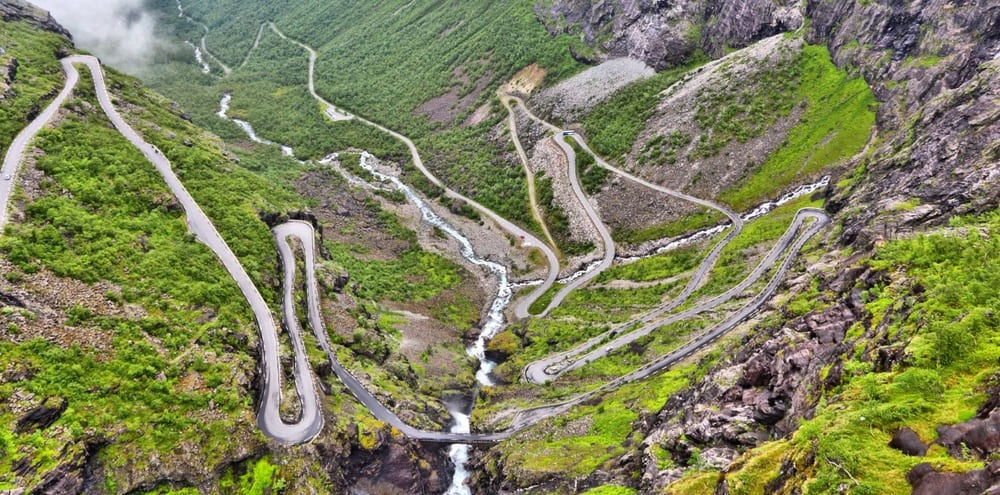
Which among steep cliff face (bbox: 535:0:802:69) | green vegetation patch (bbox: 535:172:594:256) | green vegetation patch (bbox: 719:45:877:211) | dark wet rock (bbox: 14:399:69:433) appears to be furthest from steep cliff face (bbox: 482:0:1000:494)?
green vegetation patch (bbox: 535:172:594:256)

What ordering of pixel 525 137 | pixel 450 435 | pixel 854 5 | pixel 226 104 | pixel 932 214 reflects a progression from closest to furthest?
1. pixel 932 214
2. pixel 450 435
3. pixel 854 5
4. pixel 525 137
5. pixel 226 104

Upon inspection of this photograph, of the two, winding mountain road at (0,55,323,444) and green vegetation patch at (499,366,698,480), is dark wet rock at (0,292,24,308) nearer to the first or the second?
winding mountain road at (0,55,323,444)

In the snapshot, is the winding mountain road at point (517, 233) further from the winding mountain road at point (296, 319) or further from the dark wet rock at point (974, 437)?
the dark wet rock at point (974, 437)

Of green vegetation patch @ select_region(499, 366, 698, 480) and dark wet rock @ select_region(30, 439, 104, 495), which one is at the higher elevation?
dark wet rock @ select_region(30, 439, 104, 495)

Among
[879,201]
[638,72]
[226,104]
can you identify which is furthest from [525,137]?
[226,104]

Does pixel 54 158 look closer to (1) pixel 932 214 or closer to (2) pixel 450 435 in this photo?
(2) pixel 450 435

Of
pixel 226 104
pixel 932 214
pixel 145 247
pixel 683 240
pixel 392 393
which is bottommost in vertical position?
pixel 683 240
